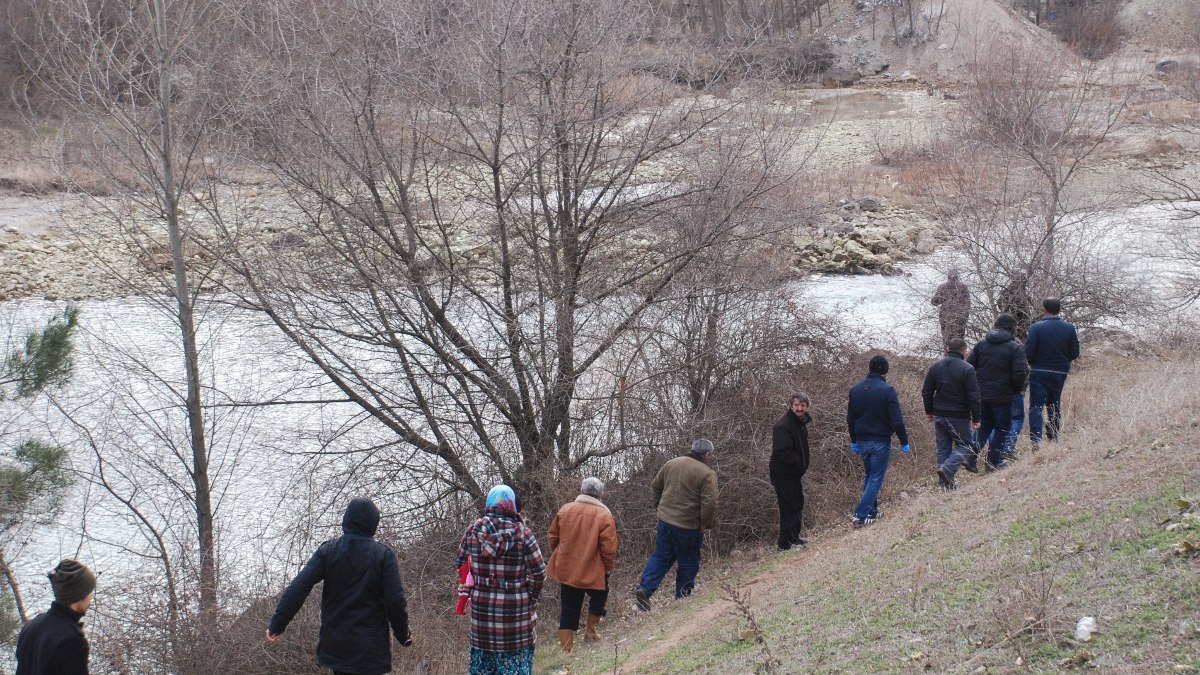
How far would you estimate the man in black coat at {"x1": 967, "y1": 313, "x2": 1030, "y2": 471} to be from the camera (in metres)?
9.83

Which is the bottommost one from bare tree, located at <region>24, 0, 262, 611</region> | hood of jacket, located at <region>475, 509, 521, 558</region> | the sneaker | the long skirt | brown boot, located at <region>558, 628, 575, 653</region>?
the sneaker

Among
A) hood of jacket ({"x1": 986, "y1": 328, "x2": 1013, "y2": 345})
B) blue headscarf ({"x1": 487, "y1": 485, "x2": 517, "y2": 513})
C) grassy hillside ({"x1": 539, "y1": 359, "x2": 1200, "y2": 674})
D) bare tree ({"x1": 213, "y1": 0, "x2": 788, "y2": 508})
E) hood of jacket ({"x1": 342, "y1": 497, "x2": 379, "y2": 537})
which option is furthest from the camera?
bare tree ({"x1": 213, "y1": 0, "x2": 788, "y2": 508})

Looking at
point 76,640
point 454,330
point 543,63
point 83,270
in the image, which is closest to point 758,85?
point 543,63

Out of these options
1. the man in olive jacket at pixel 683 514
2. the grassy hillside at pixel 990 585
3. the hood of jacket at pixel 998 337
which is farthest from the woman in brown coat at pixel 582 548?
the hood of jacket at pixel 998 337

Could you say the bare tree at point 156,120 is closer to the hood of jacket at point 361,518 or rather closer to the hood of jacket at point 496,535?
the hood of jacket at point 496,535

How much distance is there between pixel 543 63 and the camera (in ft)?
38.1

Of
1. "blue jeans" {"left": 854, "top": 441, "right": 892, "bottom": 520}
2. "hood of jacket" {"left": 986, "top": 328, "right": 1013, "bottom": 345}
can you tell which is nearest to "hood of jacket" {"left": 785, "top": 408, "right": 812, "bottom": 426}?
"blue jeans" {"left": 854, "top": 441, "right": 892, "bottom": 520}

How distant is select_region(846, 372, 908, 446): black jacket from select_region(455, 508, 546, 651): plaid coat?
4.40 m

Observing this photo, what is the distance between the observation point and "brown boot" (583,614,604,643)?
839cm

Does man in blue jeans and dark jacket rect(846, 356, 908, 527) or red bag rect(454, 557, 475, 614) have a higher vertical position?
red bag rect(454, 557, 475, 614)

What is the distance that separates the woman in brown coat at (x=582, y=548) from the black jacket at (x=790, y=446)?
241 centimetres

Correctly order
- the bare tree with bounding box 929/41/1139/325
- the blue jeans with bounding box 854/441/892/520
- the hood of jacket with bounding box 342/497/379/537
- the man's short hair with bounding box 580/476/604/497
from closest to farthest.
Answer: the hood of jacket with bounding box 342/497/379/537 < the man's short hair with bounding box 580/476/604/497 < the blue jeans with bounding box 854/441/892/520 < the bare tree with bounding box 929/41/1139/325

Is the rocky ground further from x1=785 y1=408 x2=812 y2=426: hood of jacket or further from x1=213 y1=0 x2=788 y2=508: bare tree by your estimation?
x1=785 y1=408 x2=812 y2=426: hood of jacket

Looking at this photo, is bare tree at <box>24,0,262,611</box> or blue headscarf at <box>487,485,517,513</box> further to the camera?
bare tree at <box>24,0,262,611</box>
